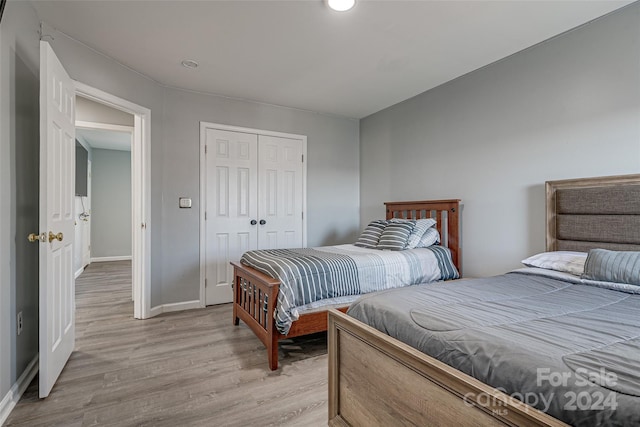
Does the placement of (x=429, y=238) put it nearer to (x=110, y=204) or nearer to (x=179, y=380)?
(x=179, y=380)

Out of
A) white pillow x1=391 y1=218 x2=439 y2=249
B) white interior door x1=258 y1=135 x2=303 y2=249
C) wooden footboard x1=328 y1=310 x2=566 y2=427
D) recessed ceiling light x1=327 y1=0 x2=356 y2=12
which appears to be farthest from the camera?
white interior door x1=258 y1=135 x2=303 y2=249

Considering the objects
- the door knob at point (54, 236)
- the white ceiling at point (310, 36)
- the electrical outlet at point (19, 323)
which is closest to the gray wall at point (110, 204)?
the white ceiling at point (310, 36)

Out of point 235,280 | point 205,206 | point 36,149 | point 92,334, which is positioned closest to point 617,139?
point 235,280

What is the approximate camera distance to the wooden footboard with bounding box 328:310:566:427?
0.86 m

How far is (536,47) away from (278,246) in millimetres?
3436

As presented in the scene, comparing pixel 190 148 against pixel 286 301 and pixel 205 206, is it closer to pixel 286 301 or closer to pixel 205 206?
pixel 205 206

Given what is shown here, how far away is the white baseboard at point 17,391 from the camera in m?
1.69

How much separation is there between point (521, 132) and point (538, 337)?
2.39 metres

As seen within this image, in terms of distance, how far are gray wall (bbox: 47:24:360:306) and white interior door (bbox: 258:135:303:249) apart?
18cm

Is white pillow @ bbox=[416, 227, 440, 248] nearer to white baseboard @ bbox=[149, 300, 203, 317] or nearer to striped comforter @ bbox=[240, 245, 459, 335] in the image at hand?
striped comforter @ bbox=[240, 245, 459, 335]

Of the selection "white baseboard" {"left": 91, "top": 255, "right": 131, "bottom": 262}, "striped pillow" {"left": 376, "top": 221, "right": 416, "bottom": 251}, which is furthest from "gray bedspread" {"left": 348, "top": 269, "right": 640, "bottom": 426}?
"white baseboard" {"left": 91, "top": 255, "right": 131, "bottom": 262}

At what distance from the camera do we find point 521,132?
9.18ft

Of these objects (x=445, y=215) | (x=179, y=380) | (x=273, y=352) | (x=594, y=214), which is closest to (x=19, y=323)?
(x=179, y=380)

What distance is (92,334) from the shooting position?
288cm
